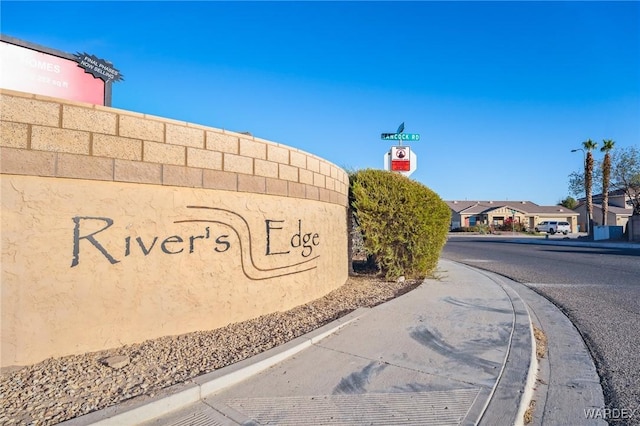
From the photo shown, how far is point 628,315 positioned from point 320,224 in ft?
17.1

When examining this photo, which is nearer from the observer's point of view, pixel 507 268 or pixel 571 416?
pixel 571 416

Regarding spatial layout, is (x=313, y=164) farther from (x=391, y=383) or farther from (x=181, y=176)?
(x=391, y=383)

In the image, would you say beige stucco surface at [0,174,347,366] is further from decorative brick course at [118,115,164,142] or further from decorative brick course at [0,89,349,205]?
decorative brick course at [118,115,164,142]

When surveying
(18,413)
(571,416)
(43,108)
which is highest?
(43,108)

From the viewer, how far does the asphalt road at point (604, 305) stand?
3.94m

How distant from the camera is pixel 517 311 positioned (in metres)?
6.52

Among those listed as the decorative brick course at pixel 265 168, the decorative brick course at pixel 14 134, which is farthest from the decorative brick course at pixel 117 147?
the decorative brick course at pixel 265 168

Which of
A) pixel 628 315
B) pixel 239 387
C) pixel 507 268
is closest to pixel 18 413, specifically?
pixel 239 387

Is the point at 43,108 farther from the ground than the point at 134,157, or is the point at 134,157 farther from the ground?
the point at 43,108

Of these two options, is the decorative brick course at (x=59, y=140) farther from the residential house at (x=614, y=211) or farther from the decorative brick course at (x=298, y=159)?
the residential house at (x=614, y=211)

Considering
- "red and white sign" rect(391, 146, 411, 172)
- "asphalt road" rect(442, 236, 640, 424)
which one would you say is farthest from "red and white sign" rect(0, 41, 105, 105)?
"red and white sign" rect(391, 146, 411, 172)

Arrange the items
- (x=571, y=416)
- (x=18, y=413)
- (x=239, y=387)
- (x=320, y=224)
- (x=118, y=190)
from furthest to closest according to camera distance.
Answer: (x=320, y=224) < (x=118, y=190) < (x=239, y=387) < (x=571, y=416) < (x=18, y=413)

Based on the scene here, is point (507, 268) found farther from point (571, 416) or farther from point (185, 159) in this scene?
point (185, 159)

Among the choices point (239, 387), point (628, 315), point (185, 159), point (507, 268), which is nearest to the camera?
point (239, 387)
